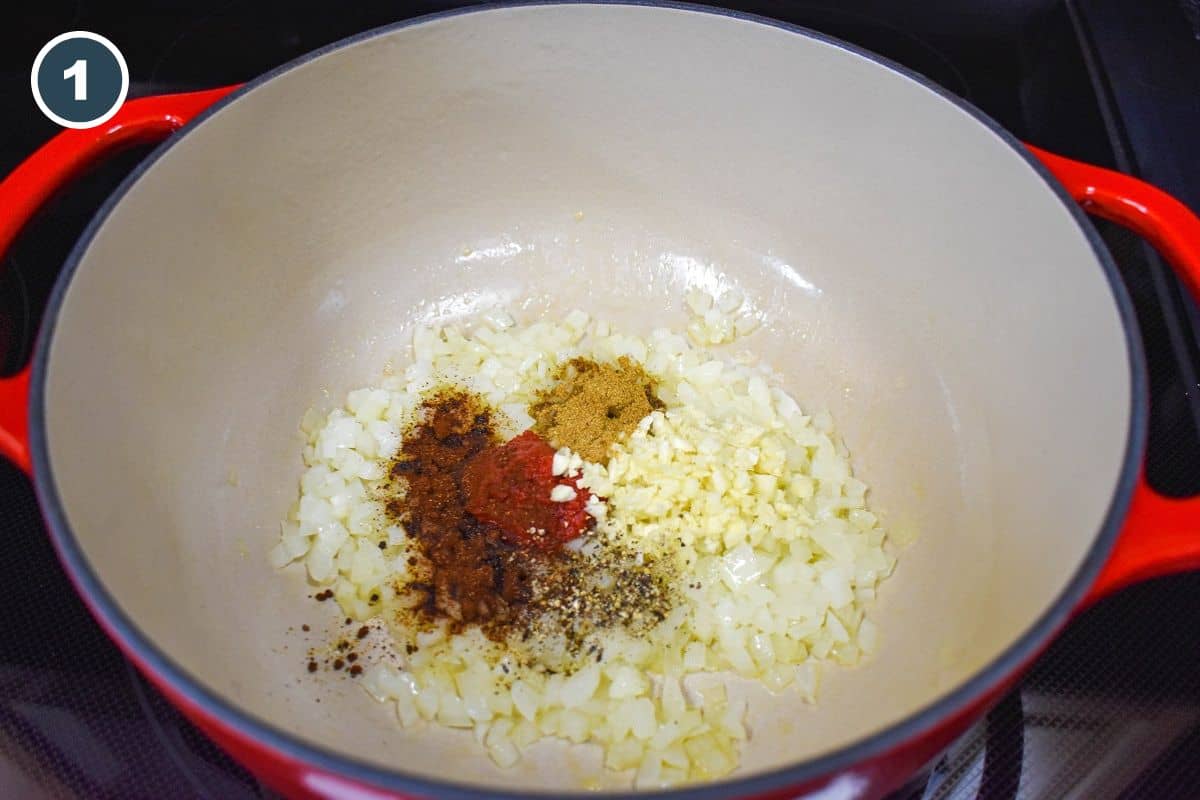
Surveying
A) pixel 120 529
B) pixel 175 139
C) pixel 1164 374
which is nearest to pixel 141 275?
pixel 175 139

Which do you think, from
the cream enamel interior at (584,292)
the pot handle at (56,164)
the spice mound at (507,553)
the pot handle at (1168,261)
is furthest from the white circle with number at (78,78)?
the pot handle at (1168,261)

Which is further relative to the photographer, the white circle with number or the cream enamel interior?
the white circle with number

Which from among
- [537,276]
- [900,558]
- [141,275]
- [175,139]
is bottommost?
[900,558]

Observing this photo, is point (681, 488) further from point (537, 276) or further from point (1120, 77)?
point (1120, 77)

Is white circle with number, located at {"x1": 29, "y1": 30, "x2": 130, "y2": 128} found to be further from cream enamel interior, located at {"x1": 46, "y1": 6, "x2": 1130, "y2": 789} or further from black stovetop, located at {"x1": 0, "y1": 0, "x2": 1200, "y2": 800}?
cream enamel interior, located at {"x1": 46, "y1": 6, "x2": 1130, "y2": 789}

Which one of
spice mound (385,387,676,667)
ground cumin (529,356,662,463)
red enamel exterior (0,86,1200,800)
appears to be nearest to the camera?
red enamel exterior (0,86,1200,800)

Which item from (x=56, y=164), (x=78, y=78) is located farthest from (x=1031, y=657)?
(x=78, y=78)

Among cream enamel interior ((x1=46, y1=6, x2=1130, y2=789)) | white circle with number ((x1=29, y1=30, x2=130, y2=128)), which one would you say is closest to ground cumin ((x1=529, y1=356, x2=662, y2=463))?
cream enamel interior ((x1=46, y1=6, x2=1130, y2=789))
